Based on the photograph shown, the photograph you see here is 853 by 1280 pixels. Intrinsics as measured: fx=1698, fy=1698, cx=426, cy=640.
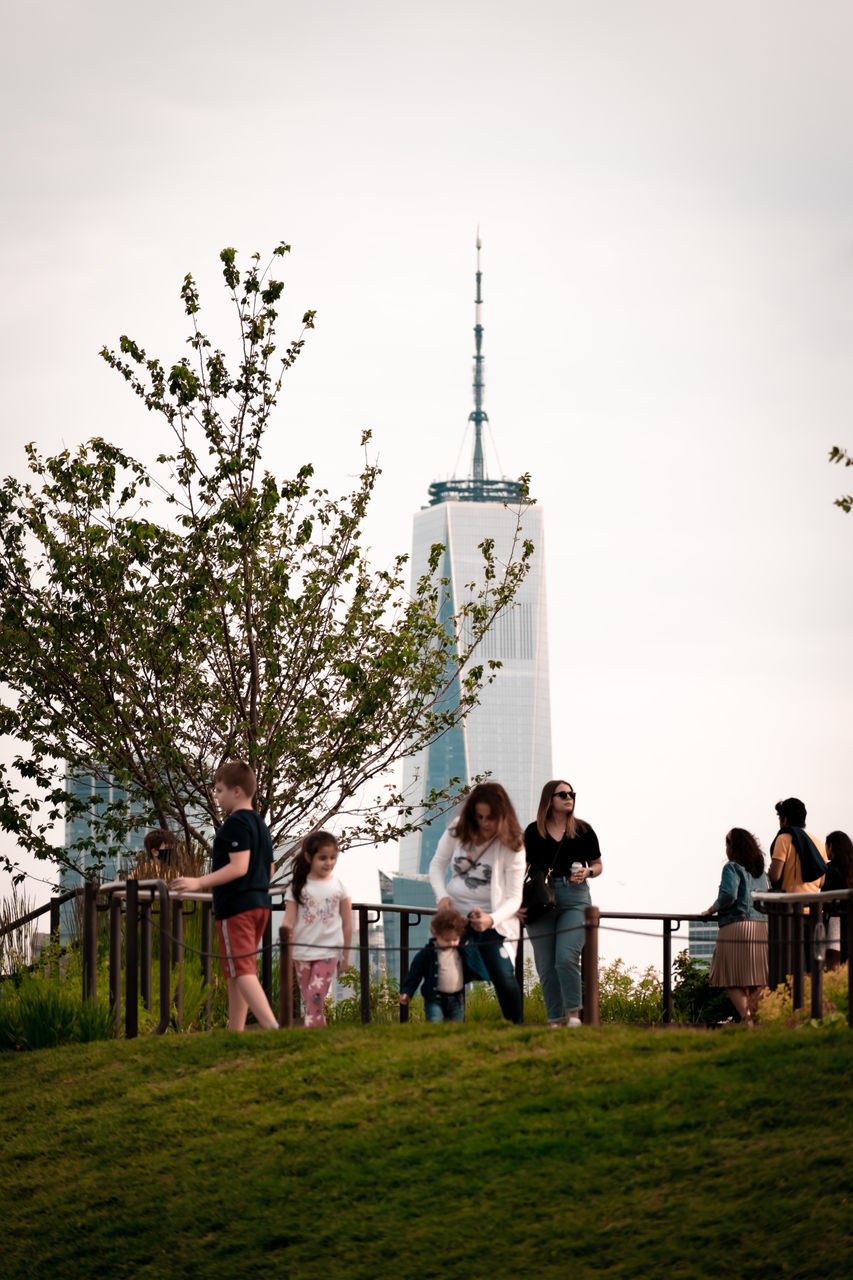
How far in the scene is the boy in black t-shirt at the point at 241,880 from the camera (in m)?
10.4

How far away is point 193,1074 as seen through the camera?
33.9 ft

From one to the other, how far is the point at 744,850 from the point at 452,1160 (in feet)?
17.4

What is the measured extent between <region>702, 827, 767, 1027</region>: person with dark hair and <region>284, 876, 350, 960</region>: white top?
3.02 m

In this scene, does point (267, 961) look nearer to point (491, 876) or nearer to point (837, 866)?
point (491, 876)

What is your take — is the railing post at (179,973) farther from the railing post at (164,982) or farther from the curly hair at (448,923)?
the curly hair at (448,923)

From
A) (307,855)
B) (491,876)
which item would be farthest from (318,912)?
(491,876)

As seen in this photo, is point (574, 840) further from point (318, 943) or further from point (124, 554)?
point (124, 554)

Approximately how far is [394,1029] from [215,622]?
8.23 m

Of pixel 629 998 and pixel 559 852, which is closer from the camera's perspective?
pixel 559 852

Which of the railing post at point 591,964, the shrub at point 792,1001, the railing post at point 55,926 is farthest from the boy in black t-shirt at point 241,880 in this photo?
the railing post at point 55,926

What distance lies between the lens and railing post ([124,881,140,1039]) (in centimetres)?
1181

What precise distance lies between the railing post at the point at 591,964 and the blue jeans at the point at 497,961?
1.85 feet

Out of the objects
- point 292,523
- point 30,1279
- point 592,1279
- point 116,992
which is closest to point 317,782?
point 292,523

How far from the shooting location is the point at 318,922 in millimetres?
11070
